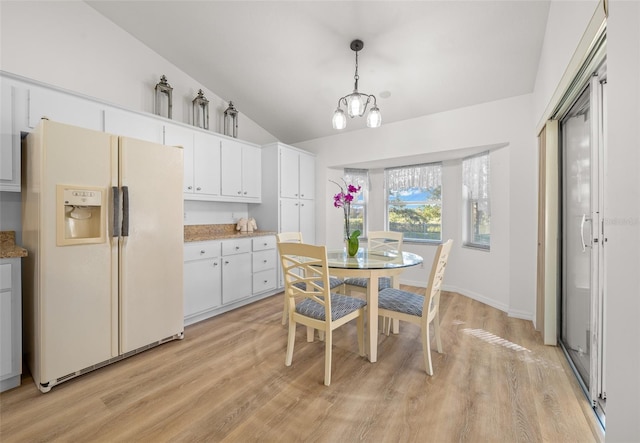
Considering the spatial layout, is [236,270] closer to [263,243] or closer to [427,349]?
[263,243]

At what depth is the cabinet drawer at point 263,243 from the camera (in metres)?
3.68

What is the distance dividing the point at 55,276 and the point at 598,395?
3.42 metres

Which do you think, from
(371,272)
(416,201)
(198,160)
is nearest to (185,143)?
(198,160)

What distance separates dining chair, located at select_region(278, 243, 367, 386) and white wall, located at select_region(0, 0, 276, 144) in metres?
2.31

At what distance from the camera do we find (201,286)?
303 centimetres

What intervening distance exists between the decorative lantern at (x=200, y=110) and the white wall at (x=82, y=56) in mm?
99

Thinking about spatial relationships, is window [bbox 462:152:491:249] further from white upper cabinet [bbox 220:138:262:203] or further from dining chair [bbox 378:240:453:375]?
white upper cabinet [bbox 220:138:262:203]

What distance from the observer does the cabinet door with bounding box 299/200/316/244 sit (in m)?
4.47

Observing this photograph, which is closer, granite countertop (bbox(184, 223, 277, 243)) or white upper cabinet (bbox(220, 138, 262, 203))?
granite countertop (bbox(184, 223, 277, 243))

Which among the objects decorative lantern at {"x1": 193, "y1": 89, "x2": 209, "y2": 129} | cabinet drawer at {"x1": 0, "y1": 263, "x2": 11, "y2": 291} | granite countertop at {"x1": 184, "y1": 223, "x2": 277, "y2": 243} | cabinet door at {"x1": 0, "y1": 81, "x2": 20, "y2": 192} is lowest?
cabinet drawer at {"x1": 0, "y1": 263, "x2": 11, "y2": 291}

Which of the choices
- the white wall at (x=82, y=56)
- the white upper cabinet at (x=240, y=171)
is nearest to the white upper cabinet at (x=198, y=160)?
the white upper cabinet at (x=240, y=171)

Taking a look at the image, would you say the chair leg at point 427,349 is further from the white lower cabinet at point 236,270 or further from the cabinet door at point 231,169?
the cabinet door at point 231,169

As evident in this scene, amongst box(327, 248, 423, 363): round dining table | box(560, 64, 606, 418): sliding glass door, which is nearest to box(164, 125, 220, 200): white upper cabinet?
box(327, 248, 423, 363): round dining table

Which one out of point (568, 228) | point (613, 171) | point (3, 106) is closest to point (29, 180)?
point (3, 106)
